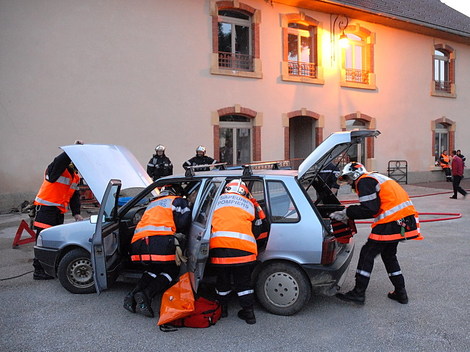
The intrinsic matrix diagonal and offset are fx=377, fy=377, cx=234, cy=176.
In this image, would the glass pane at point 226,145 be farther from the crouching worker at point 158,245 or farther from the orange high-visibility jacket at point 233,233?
the orange high-visibility jacket at point 233,233

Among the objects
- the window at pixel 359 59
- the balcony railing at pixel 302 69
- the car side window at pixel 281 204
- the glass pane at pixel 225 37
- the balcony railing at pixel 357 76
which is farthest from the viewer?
the balcony railing at pixel 357 76

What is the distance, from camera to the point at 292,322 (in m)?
3.58

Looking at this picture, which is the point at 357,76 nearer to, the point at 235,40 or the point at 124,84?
the point at 235,40

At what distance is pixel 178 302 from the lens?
11.6ft

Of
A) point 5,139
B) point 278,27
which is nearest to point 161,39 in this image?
point 278,27

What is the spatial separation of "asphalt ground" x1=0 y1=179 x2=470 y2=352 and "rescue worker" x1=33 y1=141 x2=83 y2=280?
27.0 inches

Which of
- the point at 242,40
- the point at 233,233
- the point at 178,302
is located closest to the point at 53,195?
the point at 178,302

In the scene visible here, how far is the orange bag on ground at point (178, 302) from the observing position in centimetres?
346

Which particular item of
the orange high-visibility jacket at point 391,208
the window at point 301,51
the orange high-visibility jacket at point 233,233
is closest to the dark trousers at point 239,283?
the orange high-visibility jacket at point 233,233

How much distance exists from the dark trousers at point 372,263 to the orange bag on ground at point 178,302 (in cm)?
175

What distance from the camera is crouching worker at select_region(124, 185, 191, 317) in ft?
11.7

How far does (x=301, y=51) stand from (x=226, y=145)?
180 inches

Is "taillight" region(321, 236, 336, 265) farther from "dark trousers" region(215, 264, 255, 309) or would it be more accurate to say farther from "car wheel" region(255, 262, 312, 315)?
"dark trousers" region(215, 264, 255, 309)

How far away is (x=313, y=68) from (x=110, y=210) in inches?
447
